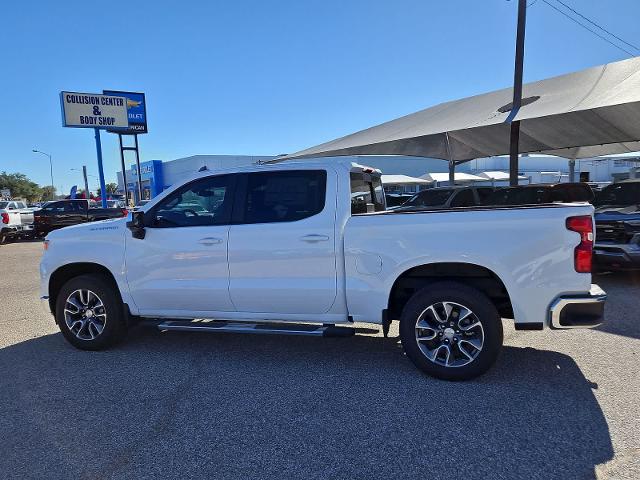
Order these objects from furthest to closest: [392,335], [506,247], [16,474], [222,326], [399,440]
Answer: [392,335] < [222,326] < [506,247] < [399,440] < [16,474]

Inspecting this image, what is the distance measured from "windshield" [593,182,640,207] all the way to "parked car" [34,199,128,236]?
17117 mm

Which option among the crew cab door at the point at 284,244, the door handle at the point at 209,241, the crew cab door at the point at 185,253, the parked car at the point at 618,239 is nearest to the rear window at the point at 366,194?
the crew cab door at the point at 284,244

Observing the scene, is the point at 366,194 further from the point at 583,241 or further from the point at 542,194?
the point at 542,194

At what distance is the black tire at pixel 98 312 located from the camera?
4.79 metres

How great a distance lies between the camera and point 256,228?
4.30 metres

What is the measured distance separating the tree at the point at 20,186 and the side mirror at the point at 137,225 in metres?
99.8

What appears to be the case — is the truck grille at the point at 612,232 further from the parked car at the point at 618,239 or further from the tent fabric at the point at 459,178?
the tent fabric at the point at 459,178

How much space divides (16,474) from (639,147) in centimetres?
2520

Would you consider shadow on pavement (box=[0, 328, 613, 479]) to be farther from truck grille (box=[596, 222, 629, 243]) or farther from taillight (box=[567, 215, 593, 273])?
truck grille (box=[596, 222, 629, 243])

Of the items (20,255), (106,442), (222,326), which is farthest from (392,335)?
(20,255)

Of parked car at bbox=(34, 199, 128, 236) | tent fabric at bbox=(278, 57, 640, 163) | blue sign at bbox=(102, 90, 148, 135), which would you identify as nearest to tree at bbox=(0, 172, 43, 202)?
blue sign at bbox=(102, 90, 148, 135)

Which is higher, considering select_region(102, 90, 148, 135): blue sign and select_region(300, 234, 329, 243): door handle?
select_region(102, 90, 148, 135): blue sign

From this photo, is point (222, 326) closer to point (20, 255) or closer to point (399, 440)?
point (399, 440)

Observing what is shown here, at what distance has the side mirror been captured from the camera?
15.0 ft
